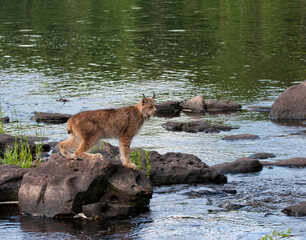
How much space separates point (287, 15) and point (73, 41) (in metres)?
21.4

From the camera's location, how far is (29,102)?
25.7 metres

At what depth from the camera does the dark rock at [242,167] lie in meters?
15.9

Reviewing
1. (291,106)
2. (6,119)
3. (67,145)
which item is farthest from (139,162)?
(291,106)

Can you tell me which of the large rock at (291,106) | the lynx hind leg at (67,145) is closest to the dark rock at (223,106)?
the large rock at (291,106)

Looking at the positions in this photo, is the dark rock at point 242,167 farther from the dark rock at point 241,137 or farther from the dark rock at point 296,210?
the dark rock at point 241,137

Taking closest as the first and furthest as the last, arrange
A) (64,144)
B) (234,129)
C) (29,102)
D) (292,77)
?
(64,144) → (234,129) → (29,102) → (292,77)

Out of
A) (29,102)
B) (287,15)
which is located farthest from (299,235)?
(287,15)

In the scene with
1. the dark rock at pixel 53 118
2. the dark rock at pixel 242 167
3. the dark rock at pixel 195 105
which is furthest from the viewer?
the dark rock at pixel 195 105

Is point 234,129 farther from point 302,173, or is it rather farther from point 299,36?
point 299,36

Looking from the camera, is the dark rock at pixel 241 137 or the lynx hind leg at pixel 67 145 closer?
the lynx hind leg at pixel 67 145

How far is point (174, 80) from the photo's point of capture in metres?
29.7

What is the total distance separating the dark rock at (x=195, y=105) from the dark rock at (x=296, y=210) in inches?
456

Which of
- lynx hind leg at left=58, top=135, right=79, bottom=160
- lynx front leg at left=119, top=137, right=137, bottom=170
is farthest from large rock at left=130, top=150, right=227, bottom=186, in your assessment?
lynx hind leg at left=58, top=135, right=79, bottom=160

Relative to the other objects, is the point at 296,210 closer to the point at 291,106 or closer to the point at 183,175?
the point at 183,175
